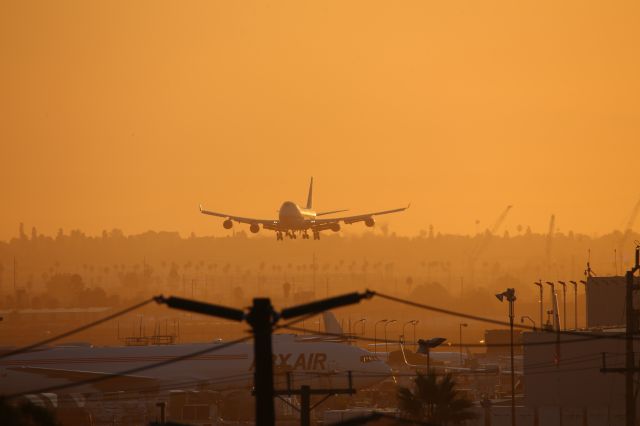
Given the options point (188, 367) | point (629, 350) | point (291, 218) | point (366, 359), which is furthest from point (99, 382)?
point (629, 350)

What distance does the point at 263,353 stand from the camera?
32000 mm

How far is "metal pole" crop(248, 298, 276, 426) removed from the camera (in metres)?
32.0

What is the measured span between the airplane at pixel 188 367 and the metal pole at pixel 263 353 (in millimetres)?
63790

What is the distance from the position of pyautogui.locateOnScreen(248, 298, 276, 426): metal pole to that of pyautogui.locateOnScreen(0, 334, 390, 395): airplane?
6379 cm

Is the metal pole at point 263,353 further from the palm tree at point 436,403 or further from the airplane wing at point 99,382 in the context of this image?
the airplane wing at point 99,382

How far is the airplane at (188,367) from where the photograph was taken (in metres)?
101

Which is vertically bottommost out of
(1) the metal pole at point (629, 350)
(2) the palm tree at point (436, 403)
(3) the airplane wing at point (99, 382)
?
(3) the airplane wing at point (99, 382)

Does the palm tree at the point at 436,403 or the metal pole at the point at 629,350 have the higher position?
the metal pole at the point at 629,350

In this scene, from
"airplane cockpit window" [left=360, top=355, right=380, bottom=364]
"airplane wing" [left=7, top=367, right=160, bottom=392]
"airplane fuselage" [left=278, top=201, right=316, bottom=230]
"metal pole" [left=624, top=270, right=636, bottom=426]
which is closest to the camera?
"metal pole" [left=624, top=270, right=636, bottom=426]

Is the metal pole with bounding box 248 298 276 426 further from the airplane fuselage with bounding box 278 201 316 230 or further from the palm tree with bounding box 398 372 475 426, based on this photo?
the airplane fuselage with bounding box 278 201 316 230

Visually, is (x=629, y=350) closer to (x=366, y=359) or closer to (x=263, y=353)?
(x=263, y=353)

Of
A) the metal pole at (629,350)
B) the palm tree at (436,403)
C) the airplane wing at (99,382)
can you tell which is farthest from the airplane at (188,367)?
the metal pole at (629,350)

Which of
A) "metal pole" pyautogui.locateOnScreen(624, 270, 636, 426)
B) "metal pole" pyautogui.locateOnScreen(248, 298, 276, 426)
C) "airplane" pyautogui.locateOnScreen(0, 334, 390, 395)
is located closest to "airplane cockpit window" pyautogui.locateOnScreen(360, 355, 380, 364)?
"airplane" pyautogui.locateOnScreen(0, 334, 390, 395)

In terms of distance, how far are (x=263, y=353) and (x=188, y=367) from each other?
250 ft
